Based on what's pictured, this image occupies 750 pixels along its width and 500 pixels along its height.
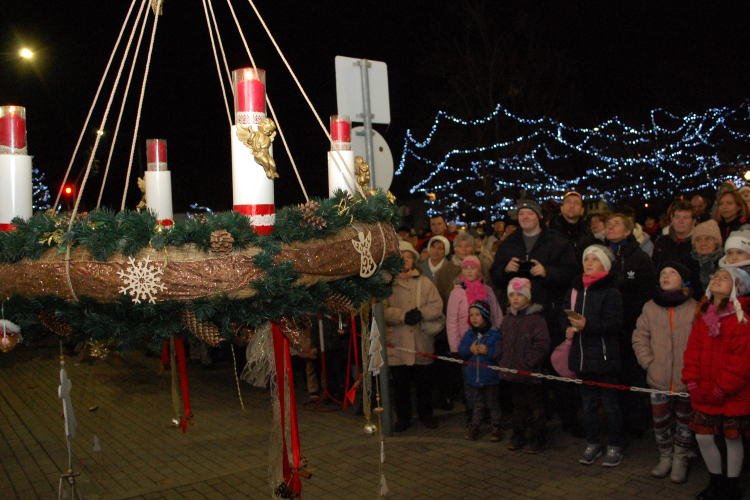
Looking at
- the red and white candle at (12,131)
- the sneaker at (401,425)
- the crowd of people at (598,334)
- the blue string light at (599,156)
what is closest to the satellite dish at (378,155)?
the crowd of people at (598,334)

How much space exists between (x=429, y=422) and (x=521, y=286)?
71.7 inches

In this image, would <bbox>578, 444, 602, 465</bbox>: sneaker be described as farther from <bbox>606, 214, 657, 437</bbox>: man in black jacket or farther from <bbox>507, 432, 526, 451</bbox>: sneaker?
<bbox>606, 214, 657, 437</bbox>: man in black jacket

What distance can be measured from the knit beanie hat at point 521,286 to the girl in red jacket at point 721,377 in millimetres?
1507

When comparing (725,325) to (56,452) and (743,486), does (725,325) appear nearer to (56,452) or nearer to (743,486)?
(743,486)

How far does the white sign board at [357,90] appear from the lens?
6.07m

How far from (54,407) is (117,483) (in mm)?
3205

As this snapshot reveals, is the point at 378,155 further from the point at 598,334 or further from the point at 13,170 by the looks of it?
the point at 13,170

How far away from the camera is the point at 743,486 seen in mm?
4719

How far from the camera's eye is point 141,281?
1987 mm

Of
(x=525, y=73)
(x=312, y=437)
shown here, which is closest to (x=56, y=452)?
(x=312, y=437)

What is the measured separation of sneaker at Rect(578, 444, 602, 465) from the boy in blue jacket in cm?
88

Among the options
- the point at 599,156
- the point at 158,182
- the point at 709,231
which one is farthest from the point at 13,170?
the point at 599,156

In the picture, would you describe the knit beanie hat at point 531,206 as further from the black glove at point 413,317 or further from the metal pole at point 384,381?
the metal pole at point 384,381

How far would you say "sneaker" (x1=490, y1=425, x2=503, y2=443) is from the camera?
19.6 ft
